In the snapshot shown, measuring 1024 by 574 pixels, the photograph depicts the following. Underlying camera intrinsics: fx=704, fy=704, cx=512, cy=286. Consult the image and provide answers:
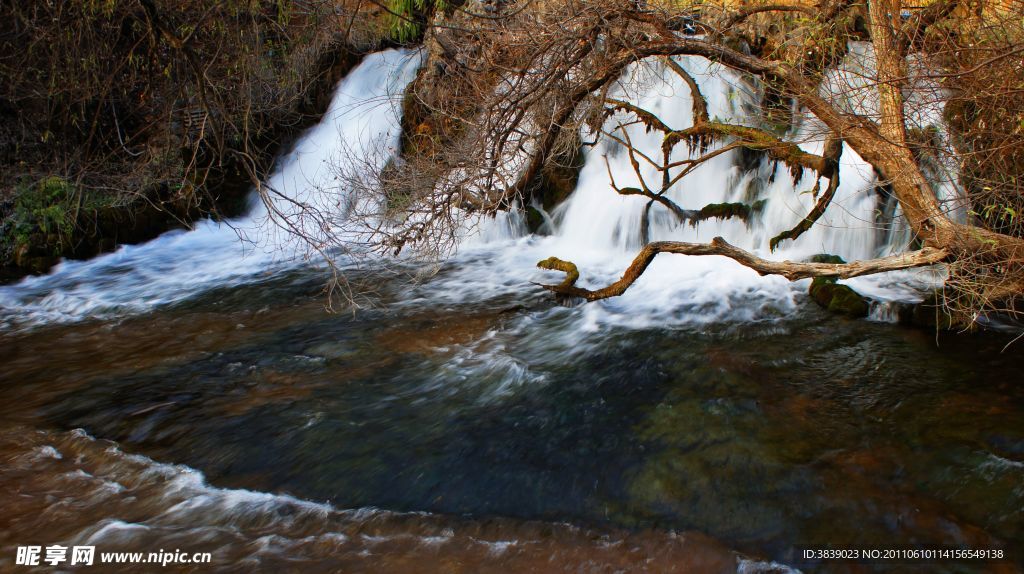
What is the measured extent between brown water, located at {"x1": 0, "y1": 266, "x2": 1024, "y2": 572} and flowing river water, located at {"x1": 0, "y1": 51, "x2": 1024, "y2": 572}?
0.02m

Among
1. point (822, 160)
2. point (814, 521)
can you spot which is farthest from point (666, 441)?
point (822, 160)

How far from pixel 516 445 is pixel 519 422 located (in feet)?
0.97

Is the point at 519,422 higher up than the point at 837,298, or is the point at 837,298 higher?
the point at 837,298

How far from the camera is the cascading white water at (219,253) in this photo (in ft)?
26.2

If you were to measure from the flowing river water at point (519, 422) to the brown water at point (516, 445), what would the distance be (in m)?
0.02

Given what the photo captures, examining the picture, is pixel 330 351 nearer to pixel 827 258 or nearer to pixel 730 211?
pixel 730 211

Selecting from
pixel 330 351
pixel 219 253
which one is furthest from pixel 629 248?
pixel 219 253

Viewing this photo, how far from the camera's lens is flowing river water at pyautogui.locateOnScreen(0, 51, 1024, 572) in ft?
12.3

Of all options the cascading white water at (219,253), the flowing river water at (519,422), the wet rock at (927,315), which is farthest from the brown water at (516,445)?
the cascading white water at (219,253)

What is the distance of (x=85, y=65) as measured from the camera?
5.12m

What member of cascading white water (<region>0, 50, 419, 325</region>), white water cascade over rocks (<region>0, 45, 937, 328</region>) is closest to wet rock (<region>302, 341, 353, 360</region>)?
cascading white water (<region>0, 50, 419, 325</region>)

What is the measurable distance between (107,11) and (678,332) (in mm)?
5024

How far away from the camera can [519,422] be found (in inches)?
196

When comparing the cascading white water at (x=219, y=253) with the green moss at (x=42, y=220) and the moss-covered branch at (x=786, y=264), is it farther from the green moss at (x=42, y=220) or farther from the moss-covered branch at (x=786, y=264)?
the moss-covered branch at (x=786, y=264)
